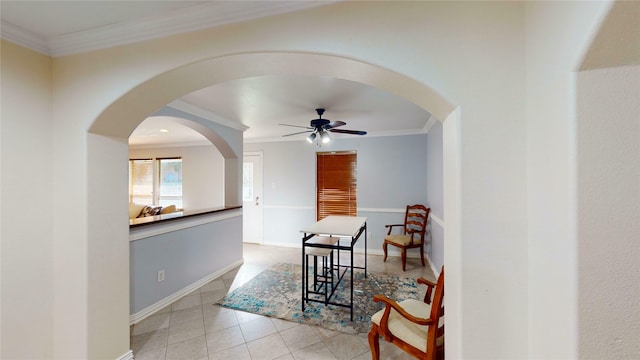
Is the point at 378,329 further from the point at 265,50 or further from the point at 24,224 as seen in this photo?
the point at 24,224

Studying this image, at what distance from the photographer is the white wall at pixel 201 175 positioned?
17.1 feet

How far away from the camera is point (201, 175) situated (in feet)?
17.6

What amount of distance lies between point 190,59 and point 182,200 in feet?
16.4

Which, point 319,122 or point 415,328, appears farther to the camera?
point 319,122

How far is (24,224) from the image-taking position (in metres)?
1.49

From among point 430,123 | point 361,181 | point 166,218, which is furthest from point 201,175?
point 430,123

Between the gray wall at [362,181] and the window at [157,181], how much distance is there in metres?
2.02

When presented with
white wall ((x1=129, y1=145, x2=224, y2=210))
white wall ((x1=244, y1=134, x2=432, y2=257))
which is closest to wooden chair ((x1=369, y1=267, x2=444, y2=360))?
white wall ((x1=244, y1=134, x2=432, y2=257))

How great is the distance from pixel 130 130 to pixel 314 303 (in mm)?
2334

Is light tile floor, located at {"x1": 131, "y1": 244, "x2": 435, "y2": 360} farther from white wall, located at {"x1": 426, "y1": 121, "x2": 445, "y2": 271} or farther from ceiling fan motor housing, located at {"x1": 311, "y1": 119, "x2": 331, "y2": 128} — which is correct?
ceiling fan motor housing, located at {"x1": 311, "y1": 119, "x2": 331, "y2": 128}

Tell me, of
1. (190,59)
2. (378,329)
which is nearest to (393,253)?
(378,329)

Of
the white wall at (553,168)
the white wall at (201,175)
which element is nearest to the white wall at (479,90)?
the white wall at (553,168)

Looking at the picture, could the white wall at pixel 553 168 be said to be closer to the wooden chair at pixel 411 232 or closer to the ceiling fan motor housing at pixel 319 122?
the ceiling fan motor housing at pixel 319 122

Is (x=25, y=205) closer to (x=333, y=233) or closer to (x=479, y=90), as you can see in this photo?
(x=333, y=233)
